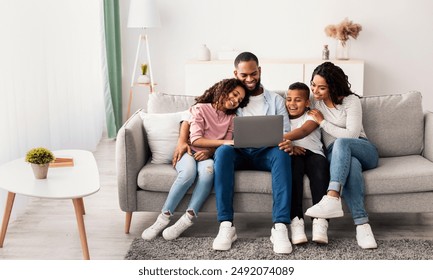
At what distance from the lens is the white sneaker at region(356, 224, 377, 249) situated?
128 inches

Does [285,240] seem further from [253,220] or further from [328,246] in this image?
[253,220]

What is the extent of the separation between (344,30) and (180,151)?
2.97 metres

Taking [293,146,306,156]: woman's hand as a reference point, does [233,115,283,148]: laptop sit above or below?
above

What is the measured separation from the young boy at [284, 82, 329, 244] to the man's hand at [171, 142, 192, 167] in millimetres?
520

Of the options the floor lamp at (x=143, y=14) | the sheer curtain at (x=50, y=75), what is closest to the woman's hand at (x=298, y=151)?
the sheer curtain at (x=50, y=75)

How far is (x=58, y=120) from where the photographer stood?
4816 millimetres

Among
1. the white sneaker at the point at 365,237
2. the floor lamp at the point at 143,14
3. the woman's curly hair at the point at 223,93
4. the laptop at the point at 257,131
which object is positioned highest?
the floor lamp at the point at 143,14

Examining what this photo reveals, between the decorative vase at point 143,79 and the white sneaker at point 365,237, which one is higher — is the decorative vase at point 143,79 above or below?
above

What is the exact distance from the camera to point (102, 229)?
3621 millimetres

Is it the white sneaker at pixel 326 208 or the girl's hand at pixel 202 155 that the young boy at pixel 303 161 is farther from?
the girl's hand at pixel 202 155

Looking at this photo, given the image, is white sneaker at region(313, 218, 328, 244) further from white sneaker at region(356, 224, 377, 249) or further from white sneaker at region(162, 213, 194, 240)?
white sneaker at region(162, 213, 194, 240)

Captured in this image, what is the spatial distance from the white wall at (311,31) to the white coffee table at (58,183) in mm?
3026

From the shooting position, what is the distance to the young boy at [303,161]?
3.28 meters

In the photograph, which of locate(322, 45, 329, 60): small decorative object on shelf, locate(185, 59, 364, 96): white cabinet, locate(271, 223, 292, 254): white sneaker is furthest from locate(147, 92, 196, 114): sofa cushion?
locate(322, 45, 329, 60): small decorative object on shelf
